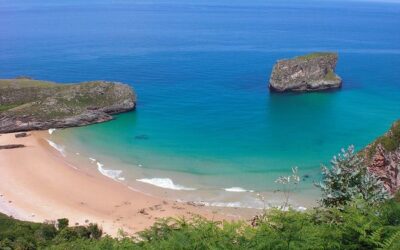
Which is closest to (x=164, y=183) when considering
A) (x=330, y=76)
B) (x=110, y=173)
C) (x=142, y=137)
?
(x=110, y=173)

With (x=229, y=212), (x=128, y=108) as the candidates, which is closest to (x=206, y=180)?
(x=229, y=212)

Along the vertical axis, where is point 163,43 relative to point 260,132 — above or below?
above

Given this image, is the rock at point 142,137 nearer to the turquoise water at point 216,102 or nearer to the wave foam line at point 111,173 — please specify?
the turquoise water at point 216,102

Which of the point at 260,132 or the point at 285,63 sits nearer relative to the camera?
the point at 260,132

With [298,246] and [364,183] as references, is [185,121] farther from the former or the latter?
[298,246]

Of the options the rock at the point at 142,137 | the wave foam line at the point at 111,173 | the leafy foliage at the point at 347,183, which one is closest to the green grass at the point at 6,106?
the rock at the point at 142,137

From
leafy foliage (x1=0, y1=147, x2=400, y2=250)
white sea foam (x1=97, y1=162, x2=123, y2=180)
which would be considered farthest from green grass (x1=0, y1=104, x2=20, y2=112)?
leafy foliage (x1=0, y1=147, x2=400, y2=250)
